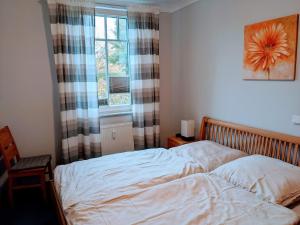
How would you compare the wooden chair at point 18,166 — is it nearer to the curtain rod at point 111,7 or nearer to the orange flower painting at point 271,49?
the curtain rod at point 111,7

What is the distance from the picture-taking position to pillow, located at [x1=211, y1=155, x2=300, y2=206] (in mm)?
1763

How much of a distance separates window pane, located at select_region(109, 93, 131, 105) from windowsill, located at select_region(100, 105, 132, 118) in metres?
0.08

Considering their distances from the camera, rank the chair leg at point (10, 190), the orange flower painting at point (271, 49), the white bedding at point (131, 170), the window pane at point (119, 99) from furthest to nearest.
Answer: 1. the window pane at point (119, 99)
2. the chair leg at point (10, 190)
3. the orange flower painting at point (271, 49)
4. the white bedding at point (131, 170)

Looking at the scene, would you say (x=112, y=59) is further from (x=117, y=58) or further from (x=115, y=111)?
(x=115, y=111)

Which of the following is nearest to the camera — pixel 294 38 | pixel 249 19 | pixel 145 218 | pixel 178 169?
pixel 145 218

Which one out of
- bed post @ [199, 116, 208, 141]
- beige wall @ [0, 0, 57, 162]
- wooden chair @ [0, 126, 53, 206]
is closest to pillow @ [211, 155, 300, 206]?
bed post @ [199, 116, 208, 141]

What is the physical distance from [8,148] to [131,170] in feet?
5.15

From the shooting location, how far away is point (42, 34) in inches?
121

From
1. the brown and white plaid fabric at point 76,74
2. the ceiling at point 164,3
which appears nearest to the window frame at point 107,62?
the ceiling at point 164,3

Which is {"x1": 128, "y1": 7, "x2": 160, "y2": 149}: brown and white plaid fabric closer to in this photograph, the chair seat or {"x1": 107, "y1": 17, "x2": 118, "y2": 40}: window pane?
{"x1": 107, "y1": 17, "x2": 118, "y2": 40}: window pane

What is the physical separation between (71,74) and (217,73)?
198cm

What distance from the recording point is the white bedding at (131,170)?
197 centimetres

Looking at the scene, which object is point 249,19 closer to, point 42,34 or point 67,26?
point 67,26

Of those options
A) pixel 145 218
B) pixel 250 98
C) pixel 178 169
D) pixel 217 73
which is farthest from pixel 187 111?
pixel 145 218
